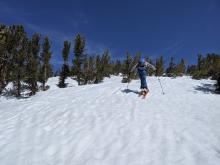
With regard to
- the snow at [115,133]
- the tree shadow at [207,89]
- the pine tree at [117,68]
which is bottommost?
the snow at [115,133]

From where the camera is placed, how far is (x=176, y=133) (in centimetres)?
832

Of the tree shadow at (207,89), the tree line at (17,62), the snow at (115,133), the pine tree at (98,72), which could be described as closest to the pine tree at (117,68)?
the pine tree at (98,72)

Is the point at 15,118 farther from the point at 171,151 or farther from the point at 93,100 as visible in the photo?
the point at 171,151

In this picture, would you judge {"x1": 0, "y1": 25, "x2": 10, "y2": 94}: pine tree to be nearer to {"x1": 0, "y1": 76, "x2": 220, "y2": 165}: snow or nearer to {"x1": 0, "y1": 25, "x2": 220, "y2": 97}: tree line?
{"x1": 0, "y1": 25, "x2": 220, "y2": 97}: tree line

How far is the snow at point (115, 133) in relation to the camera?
22.6 ft

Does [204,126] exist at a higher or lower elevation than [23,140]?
higher

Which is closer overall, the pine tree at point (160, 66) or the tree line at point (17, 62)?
the tree line at point (17, 62)

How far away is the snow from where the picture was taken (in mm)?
6879

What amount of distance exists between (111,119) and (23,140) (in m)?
3.56

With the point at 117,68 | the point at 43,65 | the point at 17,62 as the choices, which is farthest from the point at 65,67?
the point at 117,68

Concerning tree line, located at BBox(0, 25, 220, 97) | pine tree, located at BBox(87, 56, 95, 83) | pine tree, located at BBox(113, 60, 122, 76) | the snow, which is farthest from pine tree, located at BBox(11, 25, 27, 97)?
pine tree, located at BBox(113, 60, 122, 76)

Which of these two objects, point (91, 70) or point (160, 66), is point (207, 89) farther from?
point (160, 66)

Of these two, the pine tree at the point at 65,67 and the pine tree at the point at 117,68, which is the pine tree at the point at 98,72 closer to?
the pine tree at the point at 65,67

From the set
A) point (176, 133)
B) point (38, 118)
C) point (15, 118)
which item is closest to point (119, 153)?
point (176, 133)
